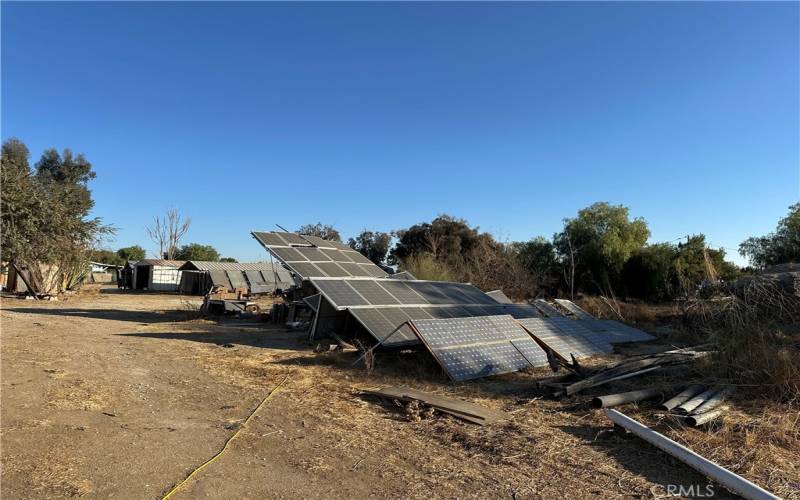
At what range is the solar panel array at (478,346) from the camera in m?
9.32

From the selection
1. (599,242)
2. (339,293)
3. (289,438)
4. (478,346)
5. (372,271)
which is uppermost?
(599,242)

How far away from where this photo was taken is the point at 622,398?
7.14 m

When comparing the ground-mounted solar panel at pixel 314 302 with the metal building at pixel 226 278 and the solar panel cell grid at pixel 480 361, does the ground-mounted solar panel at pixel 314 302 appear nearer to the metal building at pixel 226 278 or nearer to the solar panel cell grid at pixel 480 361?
the solar panel cell grid at pixel 480 361

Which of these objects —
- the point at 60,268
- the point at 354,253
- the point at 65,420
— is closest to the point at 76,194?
the point at 60,268

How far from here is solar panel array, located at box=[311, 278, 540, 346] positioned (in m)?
11.6

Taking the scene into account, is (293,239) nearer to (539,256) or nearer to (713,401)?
(713,401)

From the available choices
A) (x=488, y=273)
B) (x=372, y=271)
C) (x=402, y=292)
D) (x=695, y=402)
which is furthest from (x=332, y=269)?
(x=488, y=273)

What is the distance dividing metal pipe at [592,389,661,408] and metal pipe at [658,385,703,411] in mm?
356

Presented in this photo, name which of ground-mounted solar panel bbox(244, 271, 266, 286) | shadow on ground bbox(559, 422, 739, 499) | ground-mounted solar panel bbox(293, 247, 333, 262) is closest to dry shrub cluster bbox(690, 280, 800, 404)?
shadow on ground bbox(559, 422, 739, 499)

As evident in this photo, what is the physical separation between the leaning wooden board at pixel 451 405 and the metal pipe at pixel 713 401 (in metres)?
2.52

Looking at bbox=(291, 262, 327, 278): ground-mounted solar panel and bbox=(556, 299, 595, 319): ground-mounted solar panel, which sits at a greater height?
bbox=(291, 262, 327, 278): ground-mounted solar panel

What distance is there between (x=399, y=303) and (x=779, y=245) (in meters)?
30.2

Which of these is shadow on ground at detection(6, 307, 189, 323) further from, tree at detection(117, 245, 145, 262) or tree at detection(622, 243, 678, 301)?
tree at detection(117, 245, 145, 262)

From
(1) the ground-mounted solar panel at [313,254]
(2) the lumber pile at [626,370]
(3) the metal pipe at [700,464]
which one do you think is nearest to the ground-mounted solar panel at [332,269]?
(1) the ground-mounted solar panel at [313,254]
